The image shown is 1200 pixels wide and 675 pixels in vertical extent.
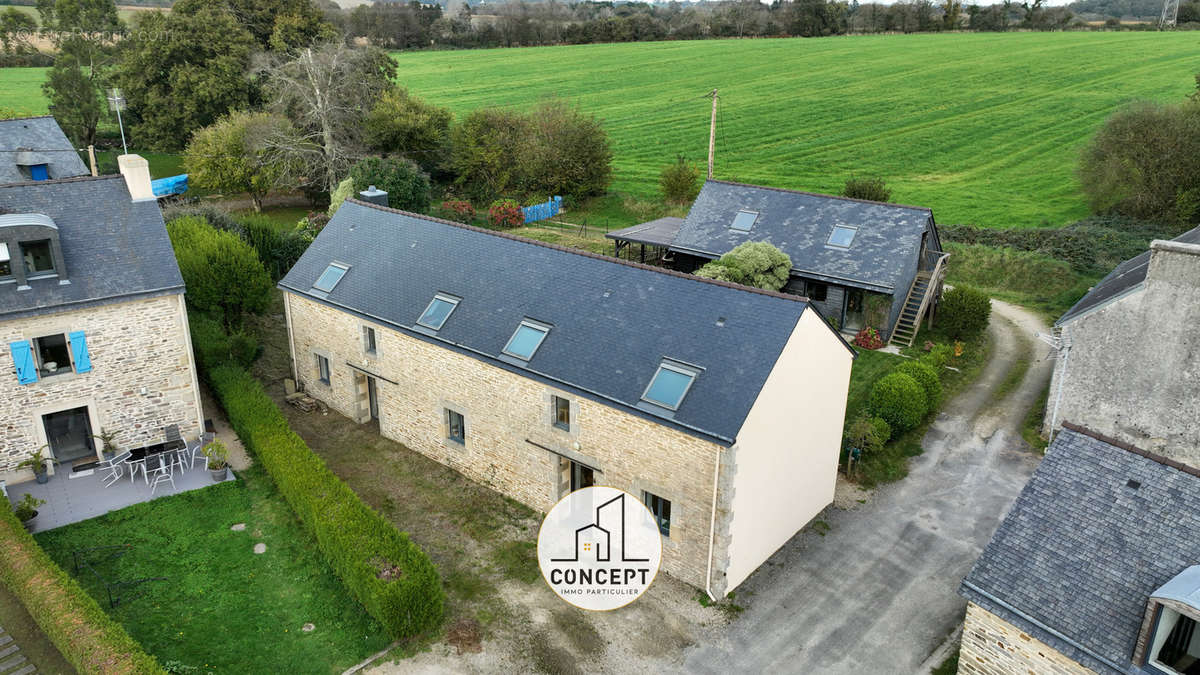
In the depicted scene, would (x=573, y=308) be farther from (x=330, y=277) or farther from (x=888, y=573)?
(x=888, y=573)

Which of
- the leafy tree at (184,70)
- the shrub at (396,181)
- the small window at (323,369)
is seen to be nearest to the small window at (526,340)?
the small window at (323,369)

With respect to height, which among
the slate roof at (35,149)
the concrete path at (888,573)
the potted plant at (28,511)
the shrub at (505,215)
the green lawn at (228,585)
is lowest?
the concrete path at (888,573)

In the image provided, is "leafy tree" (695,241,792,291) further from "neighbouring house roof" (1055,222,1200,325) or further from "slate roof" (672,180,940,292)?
"neighbouring house roof" (1055,222,1200,325)

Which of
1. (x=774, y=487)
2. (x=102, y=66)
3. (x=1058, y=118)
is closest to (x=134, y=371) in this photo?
(x=774, y=487)

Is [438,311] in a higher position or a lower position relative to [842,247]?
higher

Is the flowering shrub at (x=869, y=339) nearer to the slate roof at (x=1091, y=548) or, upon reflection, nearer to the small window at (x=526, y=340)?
the small window at (x=526, y=340)

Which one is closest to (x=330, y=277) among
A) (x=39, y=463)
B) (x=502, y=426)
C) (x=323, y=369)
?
(x=323, y=369)

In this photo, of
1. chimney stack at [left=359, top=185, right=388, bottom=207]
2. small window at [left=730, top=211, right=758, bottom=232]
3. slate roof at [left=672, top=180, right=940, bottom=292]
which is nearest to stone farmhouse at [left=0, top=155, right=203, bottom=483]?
chimney stack at [left=359, top=185, right=388, bottom=207]
